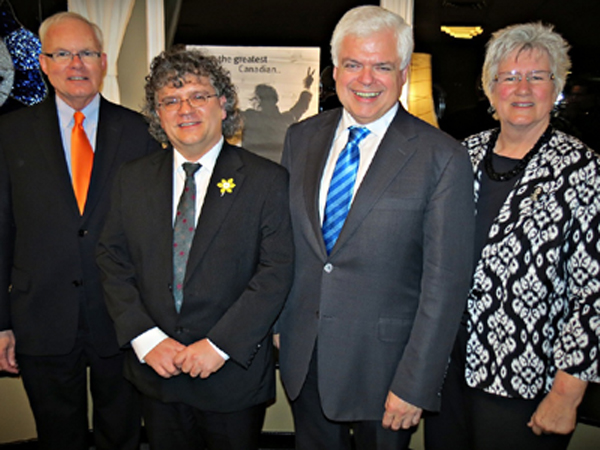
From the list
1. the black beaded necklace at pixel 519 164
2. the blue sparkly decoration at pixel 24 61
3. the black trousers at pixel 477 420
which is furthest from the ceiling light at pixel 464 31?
the blue sparkly decoration at pixel 24 61

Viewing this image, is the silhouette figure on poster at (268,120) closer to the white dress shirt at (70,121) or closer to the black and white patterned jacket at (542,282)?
the white dress shirt at (70,121)

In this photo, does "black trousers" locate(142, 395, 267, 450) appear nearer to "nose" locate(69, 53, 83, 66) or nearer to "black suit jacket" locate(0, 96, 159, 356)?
"black suit jacket" locate(0, 96, 159, 356)

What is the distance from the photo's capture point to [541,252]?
1.72 metres

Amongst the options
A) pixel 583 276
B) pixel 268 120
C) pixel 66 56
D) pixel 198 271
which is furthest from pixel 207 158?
pixel 268 120

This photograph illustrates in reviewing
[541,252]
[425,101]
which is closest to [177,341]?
[541,252]

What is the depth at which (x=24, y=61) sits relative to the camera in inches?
130

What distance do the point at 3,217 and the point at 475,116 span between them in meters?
2.52

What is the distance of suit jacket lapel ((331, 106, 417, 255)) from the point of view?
171 centimetres

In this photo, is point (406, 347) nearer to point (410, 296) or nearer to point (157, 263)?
point (410, 296)

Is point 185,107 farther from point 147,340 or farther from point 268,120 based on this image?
point 268,120

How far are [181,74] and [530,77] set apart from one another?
1254 millimetres

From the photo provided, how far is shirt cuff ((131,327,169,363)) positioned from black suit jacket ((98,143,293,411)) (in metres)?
0.03

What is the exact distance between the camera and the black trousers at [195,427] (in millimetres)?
1909

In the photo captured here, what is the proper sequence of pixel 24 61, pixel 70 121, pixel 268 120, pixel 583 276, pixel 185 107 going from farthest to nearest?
pixel 268 120 < pixel 24 61 < pixel 70 121 < pixel 185 107 < pixel 583 276
